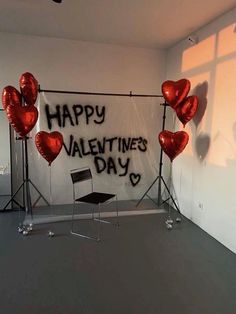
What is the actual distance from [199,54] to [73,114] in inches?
74.9

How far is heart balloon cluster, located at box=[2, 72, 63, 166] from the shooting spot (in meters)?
3.04

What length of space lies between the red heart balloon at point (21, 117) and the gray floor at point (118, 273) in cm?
123

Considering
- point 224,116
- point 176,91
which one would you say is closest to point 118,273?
point 224,116

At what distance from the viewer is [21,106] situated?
3100 mm

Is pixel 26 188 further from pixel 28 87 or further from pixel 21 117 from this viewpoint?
pixel 28 87

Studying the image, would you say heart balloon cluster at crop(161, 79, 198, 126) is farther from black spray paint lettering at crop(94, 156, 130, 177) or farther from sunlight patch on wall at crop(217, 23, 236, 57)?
black spray paint lettering at crop(94, 156, 130, 177)

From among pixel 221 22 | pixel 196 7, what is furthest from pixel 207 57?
pixel 196 7

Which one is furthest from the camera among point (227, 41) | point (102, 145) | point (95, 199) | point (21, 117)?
point (102, 145)

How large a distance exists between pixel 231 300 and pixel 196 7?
8.83 ft

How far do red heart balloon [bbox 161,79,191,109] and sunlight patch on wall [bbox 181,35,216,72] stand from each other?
33cm

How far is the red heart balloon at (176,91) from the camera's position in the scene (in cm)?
332

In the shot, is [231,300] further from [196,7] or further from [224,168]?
[196,7]

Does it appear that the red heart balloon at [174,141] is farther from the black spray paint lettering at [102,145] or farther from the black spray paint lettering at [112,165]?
the black spray paint lettering at [112,165]

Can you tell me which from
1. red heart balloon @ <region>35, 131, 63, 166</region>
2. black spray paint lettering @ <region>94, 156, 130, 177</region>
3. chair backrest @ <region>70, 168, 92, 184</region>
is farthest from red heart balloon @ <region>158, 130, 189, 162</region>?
red heart balloon @ <region>35, 131, 63, 166</region>
